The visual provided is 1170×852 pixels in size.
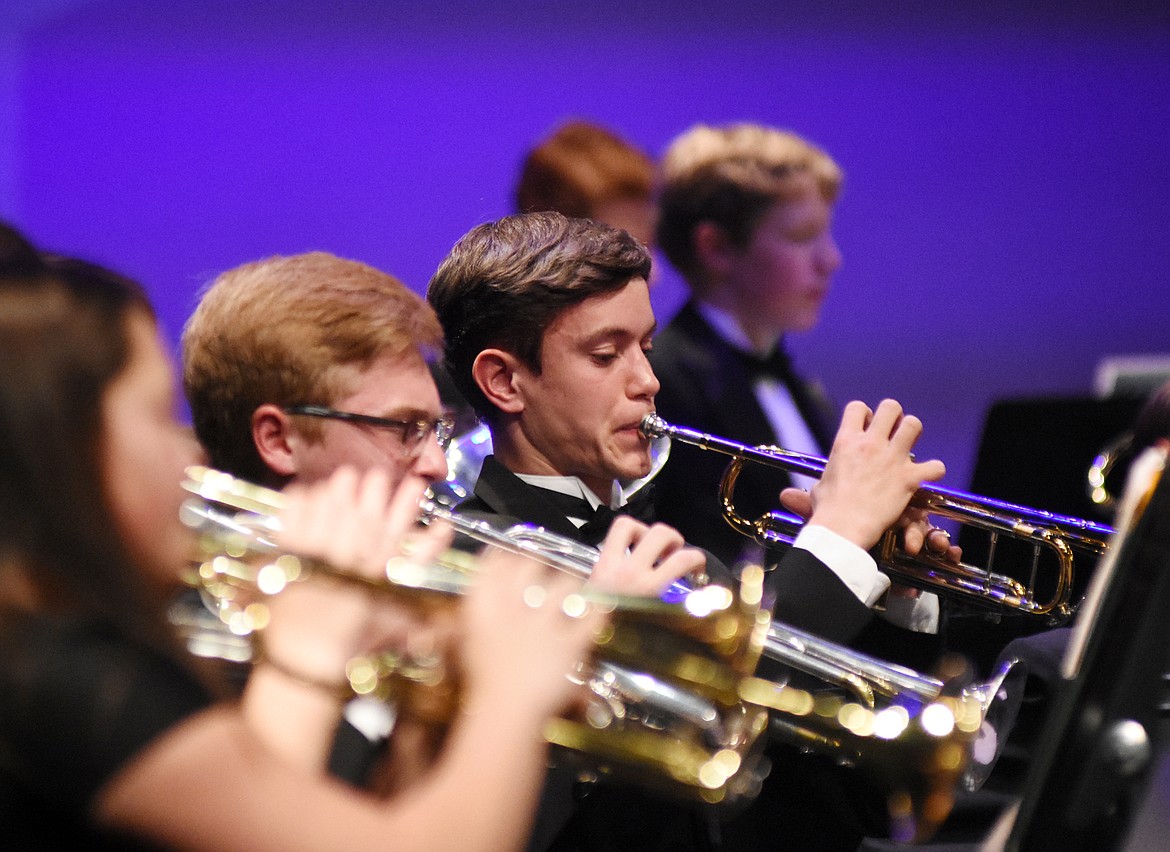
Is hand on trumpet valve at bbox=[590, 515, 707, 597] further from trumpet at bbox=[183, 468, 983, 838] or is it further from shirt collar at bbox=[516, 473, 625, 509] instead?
shirt collar at bbox=[516, 473, 625, 509]

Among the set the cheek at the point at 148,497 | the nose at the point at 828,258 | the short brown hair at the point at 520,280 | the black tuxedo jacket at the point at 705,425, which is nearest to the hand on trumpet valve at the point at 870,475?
the black tuxedo jacket at the point at 705,425

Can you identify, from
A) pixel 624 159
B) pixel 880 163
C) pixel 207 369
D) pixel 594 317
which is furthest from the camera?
pixel 880 163

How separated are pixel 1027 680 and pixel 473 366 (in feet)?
2.95

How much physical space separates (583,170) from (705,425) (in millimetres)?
1088

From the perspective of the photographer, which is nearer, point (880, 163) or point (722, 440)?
point (722, 440)

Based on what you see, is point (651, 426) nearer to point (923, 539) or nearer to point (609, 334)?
point (609, 334)

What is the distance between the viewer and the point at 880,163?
13.8 feet

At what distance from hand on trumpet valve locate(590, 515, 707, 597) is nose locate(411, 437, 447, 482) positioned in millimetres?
243

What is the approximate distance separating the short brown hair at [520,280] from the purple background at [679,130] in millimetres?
752

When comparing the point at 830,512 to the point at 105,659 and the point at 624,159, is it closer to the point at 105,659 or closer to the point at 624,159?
the point at 105,659

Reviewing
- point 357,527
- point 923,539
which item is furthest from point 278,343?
point 923,539

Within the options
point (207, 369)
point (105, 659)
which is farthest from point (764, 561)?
point (105, 659)

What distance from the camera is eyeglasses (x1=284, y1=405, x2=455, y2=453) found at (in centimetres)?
169

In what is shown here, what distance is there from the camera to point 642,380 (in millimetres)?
1964
